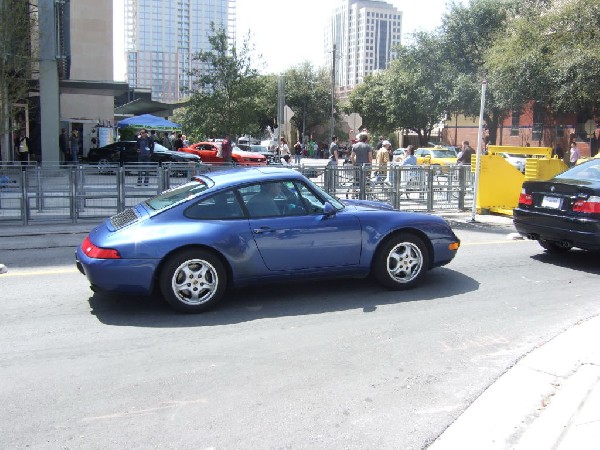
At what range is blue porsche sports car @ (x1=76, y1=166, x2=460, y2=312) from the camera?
230 inches

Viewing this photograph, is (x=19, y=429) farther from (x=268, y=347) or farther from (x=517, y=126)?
(x=517, y=126)

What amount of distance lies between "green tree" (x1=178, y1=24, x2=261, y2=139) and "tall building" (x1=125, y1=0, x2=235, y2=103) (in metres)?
95.5

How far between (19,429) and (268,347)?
2.06 metres

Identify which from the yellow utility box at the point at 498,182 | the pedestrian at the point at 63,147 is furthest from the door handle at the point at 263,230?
the pedestrian at the point at 63,147

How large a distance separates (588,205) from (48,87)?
65.9ft

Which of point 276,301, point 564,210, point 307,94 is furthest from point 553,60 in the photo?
point 307,94

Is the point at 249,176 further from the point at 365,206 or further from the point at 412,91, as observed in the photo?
the point at 412,91

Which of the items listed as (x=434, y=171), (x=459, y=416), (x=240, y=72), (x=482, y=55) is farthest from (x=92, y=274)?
(x=482, y=55)

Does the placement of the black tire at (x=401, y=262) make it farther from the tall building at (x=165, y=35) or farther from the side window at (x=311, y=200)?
the tall building at (x=165, y=35)

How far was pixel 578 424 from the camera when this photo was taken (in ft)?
12.1

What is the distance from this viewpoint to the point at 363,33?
399ft

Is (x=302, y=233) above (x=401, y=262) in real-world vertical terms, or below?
above

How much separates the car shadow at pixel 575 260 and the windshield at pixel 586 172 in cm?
117

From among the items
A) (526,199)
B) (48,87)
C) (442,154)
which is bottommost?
(526,199)
